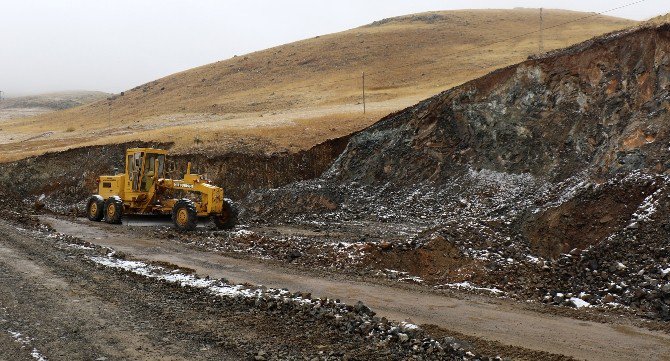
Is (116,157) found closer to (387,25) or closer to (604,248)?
(604,248)

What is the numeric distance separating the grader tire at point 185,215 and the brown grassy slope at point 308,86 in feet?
28.9

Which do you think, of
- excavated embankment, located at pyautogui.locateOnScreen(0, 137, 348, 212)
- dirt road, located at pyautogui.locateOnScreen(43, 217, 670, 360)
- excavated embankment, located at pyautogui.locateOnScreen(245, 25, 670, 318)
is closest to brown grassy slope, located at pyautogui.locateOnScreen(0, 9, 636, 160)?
excavated embankment, located at pyautogui.locateOnScreen(0, 137, 348, 212)

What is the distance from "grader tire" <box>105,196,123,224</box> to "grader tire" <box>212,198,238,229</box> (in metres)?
4.18

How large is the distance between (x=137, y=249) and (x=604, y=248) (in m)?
11.6

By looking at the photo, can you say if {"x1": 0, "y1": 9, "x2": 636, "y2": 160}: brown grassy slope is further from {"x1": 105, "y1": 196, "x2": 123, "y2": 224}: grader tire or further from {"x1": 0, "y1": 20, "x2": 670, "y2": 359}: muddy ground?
{"x1": 105, "y1": 196, "x2": 123, "y2": 224}: grader tire

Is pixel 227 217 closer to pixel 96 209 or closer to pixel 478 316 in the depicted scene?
pixel 96 209

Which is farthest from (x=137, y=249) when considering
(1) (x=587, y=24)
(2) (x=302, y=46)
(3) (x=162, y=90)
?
(1) (x=587, y=24)

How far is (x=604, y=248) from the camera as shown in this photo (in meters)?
12.0

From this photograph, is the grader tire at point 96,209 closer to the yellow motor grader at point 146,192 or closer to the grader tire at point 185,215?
the yellow motor grader at point 146,192

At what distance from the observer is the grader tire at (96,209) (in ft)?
73.8

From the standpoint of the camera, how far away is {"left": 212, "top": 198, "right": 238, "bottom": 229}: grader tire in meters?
20.0

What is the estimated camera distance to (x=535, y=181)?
19062 mm

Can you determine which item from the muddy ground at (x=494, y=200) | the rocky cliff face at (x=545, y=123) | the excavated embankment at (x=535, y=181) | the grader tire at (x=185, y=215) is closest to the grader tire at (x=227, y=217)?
the muddy ground at (x=494, y=200)

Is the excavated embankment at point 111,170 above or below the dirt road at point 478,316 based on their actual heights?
above
